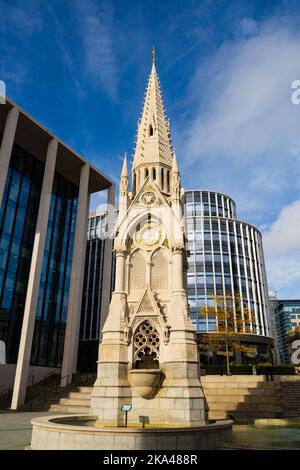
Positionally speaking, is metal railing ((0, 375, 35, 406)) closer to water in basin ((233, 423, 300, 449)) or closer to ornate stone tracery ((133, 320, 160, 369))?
ornate stone tracery ((133, 320, 160, 369))

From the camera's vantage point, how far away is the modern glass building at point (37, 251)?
32375 millimetres

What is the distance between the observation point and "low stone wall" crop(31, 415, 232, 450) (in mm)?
9328

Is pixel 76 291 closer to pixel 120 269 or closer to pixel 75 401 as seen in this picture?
pixel 75 401

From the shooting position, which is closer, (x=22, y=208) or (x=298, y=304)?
(x=22, y=208)

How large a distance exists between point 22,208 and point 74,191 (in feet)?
32.8

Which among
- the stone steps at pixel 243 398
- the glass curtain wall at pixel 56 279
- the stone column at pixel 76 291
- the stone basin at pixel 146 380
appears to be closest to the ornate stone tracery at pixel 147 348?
the stone basin at pixel 146 380

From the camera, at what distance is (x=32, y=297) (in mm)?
31719

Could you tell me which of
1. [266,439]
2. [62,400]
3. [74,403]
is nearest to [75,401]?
[74,403]

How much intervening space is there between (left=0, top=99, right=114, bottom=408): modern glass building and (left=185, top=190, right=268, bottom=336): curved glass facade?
3815 cm

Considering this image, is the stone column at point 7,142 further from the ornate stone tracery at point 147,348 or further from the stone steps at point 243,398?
the stone steps at point 243,398

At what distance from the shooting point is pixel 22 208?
3788cm

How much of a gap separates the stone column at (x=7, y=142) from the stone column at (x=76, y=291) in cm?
1074
